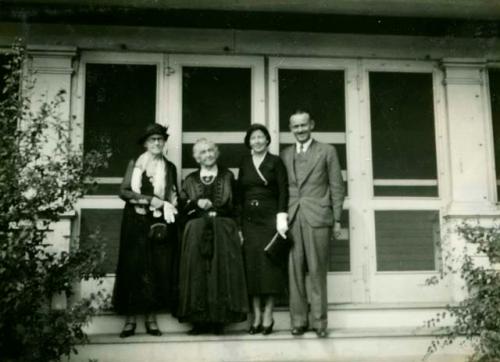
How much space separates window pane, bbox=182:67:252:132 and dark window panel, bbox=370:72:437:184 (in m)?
1.20

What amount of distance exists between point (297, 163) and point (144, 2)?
1880mm

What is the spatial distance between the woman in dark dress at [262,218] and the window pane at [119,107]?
1156 millimetres

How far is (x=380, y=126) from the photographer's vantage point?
5.56 meters

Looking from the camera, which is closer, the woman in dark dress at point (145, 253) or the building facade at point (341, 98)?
the woman in dark dress at point (145, 253)

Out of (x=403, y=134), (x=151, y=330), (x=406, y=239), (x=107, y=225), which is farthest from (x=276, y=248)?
(x=403, y=134)

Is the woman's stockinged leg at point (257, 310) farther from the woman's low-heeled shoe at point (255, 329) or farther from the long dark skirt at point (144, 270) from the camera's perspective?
the long dark skirt at point (144, 270)

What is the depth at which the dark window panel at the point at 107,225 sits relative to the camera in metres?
5.17

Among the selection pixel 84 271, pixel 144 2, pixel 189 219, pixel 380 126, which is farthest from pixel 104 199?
pixel 380 126

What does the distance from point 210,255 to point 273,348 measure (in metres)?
0.85

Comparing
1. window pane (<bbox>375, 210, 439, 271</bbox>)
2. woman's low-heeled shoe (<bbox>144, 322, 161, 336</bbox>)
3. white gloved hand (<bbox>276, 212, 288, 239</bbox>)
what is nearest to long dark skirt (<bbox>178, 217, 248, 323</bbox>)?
woman's low-heeled shoe (<bbox>144, 322, 161, 336</bbox>)

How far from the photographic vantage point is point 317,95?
18.3 ft

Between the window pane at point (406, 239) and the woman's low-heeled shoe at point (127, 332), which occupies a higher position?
the window pane at point (406, 239)

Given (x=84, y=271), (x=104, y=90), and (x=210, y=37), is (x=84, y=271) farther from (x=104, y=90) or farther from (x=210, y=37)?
(x=210, y=37)

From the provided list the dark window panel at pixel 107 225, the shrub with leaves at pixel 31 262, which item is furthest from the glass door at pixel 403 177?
the shrub with leaves at pixel 31 262
